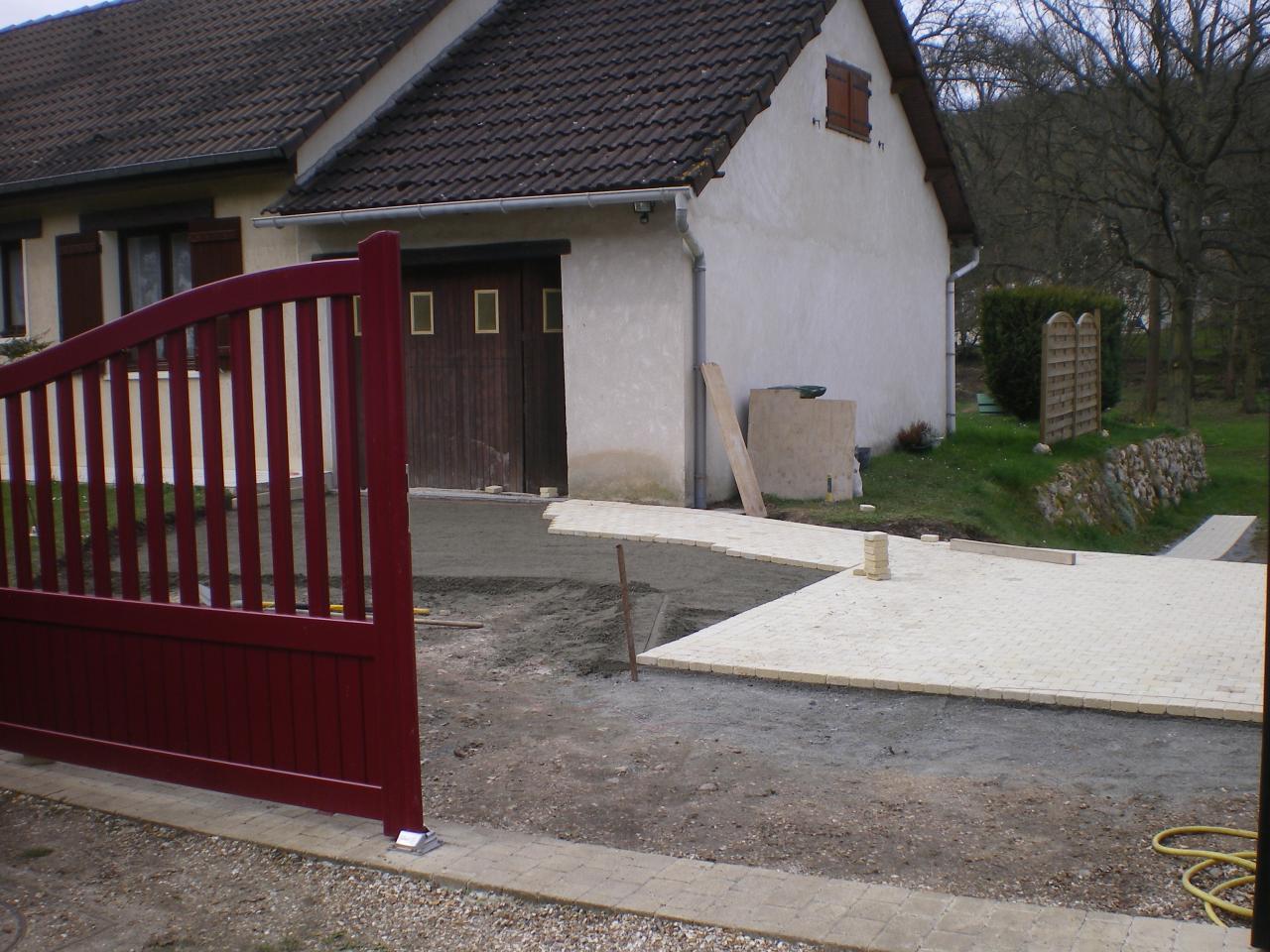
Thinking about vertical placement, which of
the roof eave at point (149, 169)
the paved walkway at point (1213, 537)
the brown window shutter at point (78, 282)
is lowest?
the paved walkway at point (1213, 537)

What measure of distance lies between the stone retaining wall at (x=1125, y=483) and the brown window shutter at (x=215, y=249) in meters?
9.99

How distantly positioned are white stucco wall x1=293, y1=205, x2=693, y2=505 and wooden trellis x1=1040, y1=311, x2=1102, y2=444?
7.71 m

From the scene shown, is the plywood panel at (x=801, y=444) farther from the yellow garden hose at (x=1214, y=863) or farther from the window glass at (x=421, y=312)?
the yellow garden hose at (x=1214, y=863)

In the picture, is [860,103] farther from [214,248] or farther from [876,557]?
[876,557]

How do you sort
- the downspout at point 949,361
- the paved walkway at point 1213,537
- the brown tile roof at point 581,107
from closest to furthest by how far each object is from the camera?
the brown tile roof at point 581,107
the paved walkway at point 1213,537
the downspout at point 949,361

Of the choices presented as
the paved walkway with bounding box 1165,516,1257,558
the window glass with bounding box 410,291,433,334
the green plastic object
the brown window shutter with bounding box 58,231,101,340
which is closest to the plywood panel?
the green plastic object

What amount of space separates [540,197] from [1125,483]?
1156 cm

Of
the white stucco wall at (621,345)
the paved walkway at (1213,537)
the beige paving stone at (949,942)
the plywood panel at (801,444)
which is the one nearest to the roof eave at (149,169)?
the white stucco wall at (621,345)

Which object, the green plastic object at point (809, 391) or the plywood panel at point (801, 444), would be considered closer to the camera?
the plywood panel at point (801, 444)

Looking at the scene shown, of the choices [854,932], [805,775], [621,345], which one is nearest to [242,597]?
[805,775]

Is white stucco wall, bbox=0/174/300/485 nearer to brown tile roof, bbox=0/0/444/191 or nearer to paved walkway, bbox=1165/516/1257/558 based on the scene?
brown tile roof, bbox=0/0/444/191

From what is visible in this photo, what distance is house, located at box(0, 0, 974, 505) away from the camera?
12.9m

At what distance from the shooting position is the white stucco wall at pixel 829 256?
13.6m

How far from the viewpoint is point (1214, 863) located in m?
4.18
